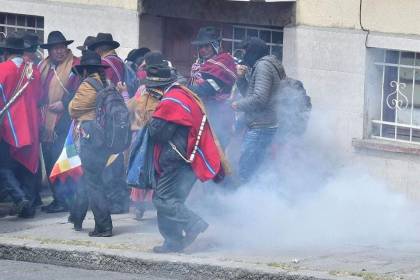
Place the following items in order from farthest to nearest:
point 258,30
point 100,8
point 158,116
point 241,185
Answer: point 100,8 < point 258,30 < point 241,185 < point 158,116

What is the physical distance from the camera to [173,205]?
11.4 metres

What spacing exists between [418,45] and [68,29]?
5236 millimetres

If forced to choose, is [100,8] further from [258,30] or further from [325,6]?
[325,6]

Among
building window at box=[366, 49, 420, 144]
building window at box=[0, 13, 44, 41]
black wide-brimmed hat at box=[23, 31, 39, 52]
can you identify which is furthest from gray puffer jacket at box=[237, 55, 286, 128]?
building window at box=[0, 13, 44, 41]

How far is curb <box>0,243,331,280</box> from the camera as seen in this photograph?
10.5 metres

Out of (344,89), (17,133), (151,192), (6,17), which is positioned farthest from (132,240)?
(6,17)

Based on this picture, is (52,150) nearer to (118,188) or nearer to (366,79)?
(118,188)

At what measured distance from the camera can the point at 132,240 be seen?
1210cm

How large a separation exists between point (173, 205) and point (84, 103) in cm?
168

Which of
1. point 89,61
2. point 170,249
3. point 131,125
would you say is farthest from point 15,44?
point 170,249

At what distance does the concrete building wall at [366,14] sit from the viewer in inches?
517

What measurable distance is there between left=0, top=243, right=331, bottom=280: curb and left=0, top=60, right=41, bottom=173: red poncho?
5.98 ft

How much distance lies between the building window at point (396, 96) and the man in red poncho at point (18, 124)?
11.8 ft

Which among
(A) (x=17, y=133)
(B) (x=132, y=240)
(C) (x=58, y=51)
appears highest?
(C) (x=58, y=51)
